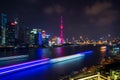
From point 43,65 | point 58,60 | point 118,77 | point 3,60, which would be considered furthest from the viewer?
point 3,60

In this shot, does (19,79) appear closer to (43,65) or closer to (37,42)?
(43,65)

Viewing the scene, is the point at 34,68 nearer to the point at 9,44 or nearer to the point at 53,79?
the point at 53,79

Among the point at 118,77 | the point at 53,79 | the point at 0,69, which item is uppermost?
the point at 118,77

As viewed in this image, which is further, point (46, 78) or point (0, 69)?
point (46, 78)

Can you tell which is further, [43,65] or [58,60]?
[58,60]

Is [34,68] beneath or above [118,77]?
beneath

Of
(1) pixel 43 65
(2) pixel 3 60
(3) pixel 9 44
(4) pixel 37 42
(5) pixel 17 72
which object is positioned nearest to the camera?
(5) pixel 17 72

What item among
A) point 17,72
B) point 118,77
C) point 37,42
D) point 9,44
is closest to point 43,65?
point 17,72

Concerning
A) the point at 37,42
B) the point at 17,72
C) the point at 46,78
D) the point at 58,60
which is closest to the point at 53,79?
the point at 46,78

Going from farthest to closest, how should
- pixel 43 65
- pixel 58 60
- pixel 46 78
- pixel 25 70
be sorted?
pixel 58 60, pixel 43 65, pixel 25 70, pixel 46 78
